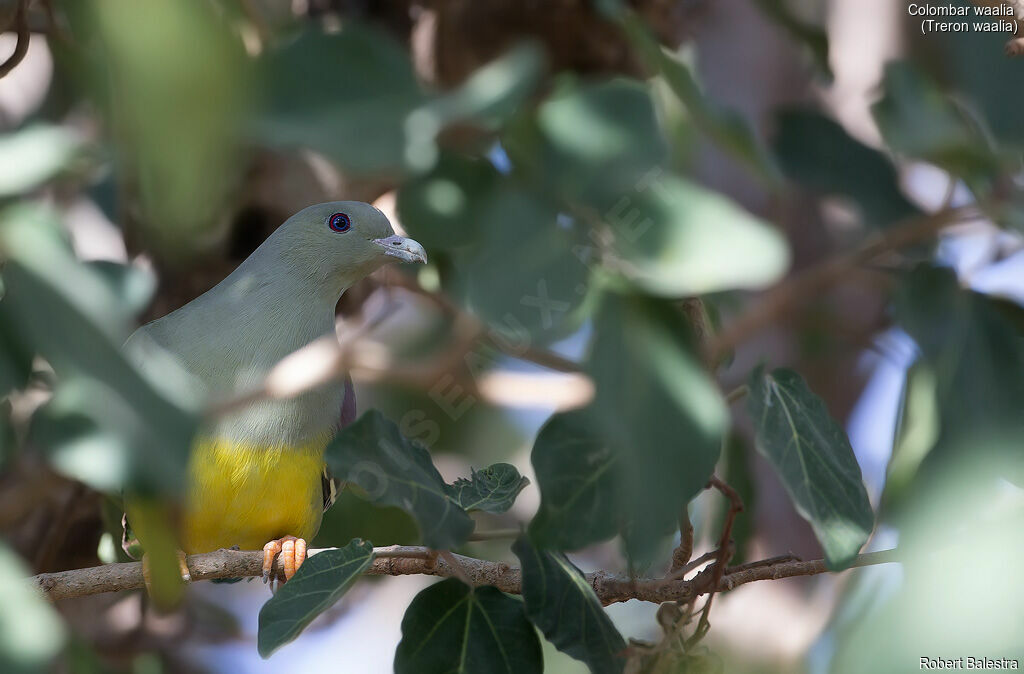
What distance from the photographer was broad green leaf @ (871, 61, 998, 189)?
206 centimetres

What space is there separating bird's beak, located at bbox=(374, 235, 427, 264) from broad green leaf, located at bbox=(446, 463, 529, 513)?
2.03 ft

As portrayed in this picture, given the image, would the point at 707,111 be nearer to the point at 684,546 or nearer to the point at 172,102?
the point at 684,546

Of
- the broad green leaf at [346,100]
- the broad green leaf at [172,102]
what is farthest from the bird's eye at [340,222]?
the broad green leaf at [172,102]

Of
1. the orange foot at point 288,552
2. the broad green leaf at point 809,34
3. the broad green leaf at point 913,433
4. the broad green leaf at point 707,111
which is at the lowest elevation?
the orange foot at point 288,552

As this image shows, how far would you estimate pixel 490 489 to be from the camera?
1812 mm

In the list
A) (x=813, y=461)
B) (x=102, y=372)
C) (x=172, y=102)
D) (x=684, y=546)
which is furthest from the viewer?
(x=684, y=546)

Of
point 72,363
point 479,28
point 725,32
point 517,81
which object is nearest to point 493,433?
point 479,28

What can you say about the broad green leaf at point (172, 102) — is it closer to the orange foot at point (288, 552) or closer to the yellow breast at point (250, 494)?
the yellow breast at point (250, 494)

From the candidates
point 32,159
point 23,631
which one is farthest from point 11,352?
point 23,631

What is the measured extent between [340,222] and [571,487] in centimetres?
124

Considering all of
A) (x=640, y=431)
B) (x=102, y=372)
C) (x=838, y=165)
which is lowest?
(x=838, y=165)

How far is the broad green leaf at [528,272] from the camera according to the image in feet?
3.95

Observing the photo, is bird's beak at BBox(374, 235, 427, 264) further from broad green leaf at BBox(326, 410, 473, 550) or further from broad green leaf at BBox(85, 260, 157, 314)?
broad green leaf at BBox(326, 410, 473, 550)

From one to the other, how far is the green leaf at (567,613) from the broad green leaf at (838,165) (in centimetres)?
138
